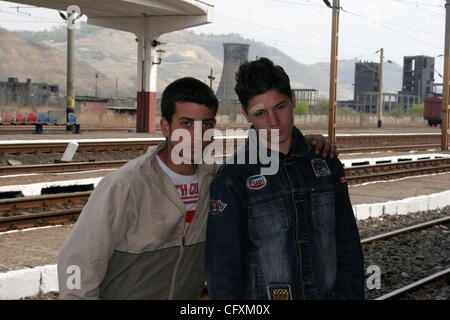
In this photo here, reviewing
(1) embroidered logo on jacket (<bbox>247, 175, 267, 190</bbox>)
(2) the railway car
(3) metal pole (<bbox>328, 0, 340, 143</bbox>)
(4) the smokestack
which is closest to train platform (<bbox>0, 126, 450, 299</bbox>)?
(1) embroidered logo on jacket (<bbox>247, 175, 267, 190</bbox>)

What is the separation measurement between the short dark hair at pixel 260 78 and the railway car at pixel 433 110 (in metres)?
53.5

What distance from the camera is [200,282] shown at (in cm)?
261

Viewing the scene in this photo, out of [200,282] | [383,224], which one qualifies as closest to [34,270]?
[200,282]

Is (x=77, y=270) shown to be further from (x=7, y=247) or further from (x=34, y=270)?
(x=7, y=247)

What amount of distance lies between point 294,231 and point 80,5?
23.0 meters

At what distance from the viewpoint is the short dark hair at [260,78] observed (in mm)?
2460

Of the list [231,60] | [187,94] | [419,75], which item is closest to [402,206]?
[187,94]

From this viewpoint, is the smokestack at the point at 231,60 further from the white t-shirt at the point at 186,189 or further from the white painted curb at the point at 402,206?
the white t-shirt at the point at 186,189

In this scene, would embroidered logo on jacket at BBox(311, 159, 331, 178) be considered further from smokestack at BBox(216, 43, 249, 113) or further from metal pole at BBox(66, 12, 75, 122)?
smokestack at BBox(216, 43, 249, 113)

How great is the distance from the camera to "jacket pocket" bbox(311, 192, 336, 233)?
2479 mm

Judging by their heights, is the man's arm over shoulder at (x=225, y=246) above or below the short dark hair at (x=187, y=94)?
below

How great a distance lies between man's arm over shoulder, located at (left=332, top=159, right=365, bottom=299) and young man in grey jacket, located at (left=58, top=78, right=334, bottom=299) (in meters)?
0.24

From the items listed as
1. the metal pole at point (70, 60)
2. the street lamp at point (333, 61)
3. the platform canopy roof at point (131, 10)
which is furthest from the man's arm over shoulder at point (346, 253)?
the metal pole at point (70, 60)
